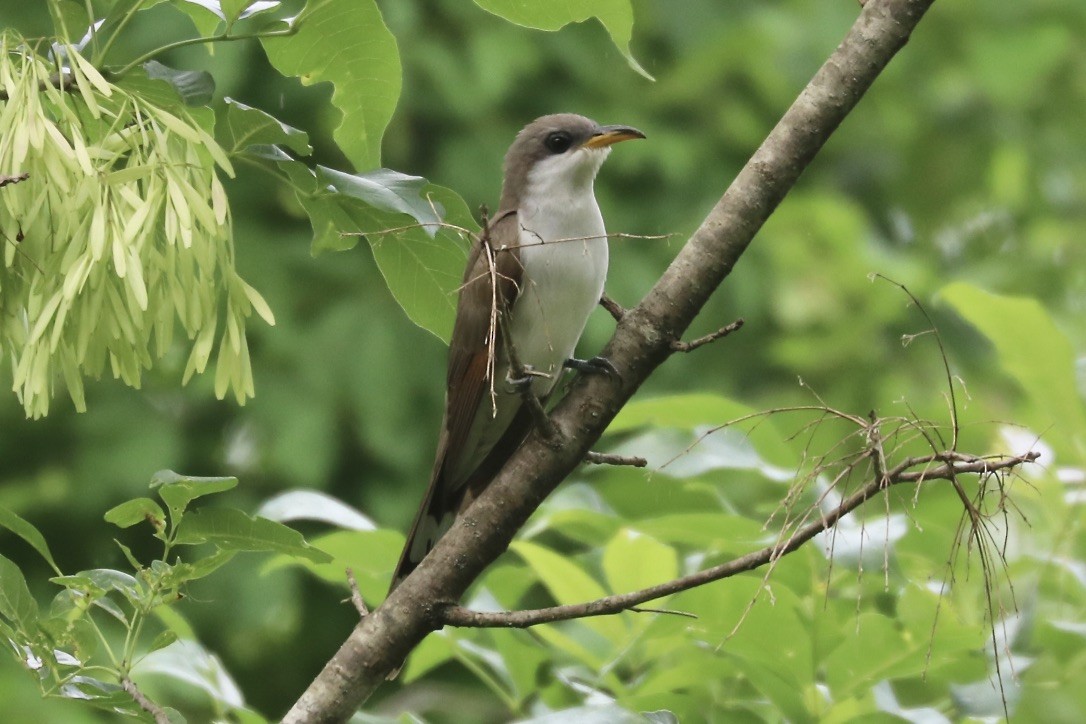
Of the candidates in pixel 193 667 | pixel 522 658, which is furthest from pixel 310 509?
pixel 522 658

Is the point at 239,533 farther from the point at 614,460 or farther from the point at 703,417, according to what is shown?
the point at 703,417

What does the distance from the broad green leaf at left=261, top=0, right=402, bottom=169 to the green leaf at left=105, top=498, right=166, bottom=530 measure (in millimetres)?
768

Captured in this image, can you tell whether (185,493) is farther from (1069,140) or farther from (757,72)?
(1069,140)

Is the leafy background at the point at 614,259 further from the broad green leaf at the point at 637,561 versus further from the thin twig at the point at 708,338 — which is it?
the thin twig at the point at 708,338

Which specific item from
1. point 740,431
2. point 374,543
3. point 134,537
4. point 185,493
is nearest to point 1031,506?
point 740,431

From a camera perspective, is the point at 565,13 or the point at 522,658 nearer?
the point at 565,13

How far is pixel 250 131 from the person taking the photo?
6.93ft

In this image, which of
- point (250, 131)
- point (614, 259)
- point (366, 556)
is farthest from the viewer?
point (614, 259)

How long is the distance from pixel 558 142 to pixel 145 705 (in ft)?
8.12

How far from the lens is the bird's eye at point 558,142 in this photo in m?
4.02

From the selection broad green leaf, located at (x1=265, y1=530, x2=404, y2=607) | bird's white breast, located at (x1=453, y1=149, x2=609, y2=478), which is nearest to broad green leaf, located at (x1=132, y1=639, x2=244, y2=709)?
broad green leaf, located at (x1=265, y1=530, x2=404, y2=607)

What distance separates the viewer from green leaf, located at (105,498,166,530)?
1.90 m

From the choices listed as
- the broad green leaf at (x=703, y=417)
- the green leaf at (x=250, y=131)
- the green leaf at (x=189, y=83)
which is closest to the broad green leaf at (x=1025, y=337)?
the broad green leaf at (x=703, y=417)

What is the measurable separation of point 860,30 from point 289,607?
20.4 ft
